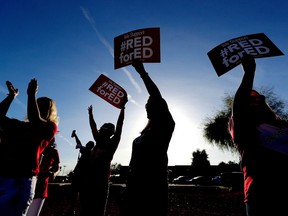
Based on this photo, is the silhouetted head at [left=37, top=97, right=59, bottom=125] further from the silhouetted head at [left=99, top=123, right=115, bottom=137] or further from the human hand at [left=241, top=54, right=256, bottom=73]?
the human hand at [left=241, top=54, right=256, bottom=73]

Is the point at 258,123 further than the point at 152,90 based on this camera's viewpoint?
No

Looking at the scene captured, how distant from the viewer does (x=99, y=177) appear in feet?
13.5

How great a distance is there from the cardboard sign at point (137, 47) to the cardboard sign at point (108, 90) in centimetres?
138

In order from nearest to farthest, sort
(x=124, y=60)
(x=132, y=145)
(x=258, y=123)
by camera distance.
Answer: (x=258, y=123) < (x=132, y=145) < (x=124, y=60)

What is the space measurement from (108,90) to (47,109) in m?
2.77

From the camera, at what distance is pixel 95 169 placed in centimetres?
418

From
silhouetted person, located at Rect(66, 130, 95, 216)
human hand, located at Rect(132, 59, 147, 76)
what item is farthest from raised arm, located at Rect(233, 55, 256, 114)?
silhouetted person, located at Rect(66, 130, 95, 216)

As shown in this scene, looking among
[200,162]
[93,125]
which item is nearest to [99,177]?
[93,125]

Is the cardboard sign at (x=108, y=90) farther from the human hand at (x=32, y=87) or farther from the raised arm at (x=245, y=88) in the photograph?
the raised arm at (x=245, y=88)

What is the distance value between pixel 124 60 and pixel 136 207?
7.64 feet

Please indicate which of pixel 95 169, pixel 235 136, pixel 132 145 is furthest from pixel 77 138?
pixel 235 136

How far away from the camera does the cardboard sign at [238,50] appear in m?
2.89

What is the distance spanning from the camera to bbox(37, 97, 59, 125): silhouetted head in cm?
269

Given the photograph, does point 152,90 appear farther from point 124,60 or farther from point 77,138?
point 77,138
